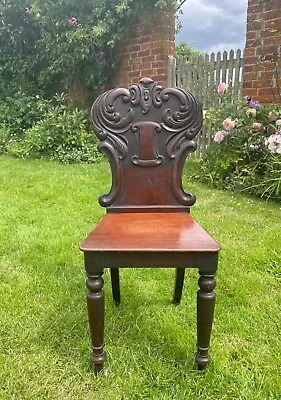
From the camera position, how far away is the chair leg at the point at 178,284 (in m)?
1.88

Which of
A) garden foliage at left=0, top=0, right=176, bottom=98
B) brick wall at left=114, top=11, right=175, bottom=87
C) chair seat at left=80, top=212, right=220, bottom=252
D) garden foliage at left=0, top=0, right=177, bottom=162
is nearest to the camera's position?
chair seat at left=80, top=212, right=220, bottom=252

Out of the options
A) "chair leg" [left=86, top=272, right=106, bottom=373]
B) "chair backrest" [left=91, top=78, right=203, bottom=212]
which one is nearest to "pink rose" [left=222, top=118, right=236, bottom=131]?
"chair backrest" [left=91, top=78, right=203, bottom=212]

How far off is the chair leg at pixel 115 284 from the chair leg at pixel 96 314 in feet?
1.32

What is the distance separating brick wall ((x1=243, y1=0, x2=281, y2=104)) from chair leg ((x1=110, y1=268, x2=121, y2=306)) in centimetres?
309

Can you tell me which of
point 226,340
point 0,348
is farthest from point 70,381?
point 226,340

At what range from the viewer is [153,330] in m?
1.81

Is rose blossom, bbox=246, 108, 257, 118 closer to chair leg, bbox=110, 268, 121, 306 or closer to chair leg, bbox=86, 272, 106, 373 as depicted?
chair leg, bbox=110, 268, 121, 306

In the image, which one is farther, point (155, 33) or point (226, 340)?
point (155, 33)

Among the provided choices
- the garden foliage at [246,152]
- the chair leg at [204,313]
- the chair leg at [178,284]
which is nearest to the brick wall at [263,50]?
the garden foliage at [246,152]

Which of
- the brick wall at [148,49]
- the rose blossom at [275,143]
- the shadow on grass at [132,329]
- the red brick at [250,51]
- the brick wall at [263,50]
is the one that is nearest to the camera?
the shadow on grass at [132,329]

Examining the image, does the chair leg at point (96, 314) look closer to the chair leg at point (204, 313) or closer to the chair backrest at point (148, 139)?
the chair leg at point (204, 313)

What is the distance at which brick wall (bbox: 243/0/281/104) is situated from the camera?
4062 millimetres

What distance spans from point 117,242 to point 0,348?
2.49ft

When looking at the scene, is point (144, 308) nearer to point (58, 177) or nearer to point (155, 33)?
point (58, 177)
